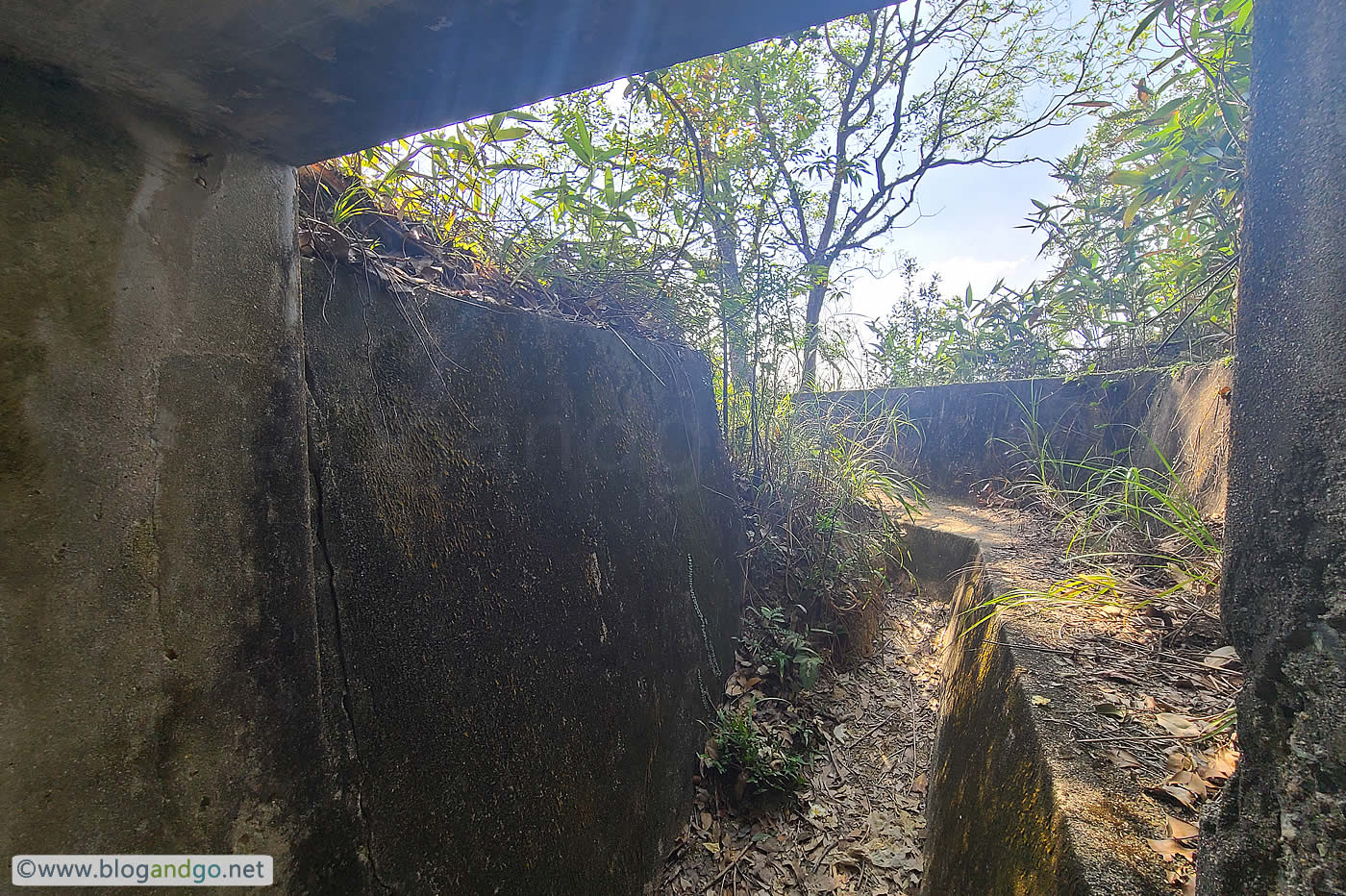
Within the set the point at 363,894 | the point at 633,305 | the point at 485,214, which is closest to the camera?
the point at 363,894

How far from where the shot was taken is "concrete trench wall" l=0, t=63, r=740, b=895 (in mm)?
649

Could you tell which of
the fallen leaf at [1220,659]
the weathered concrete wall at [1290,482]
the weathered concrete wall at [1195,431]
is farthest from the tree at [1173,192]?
the fallen leaf at [1220,659]

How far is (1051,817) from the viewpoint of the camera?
45.3 inches

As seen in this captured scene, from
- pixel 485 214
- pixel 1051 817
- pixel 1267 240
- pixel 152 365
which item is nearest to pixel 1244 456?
pixel 1267 240

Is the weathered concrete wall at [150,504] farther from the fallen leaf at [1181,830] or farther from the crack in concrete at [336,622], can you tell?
the fallen leaf at [1181,830]

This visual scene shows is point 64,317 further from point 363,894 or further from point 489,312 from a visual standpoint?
point 363,894

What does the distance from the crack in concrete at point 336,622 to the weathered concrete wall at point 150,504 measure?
5 centimetres

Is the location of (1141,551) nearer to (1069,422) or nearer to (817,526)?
(817,526)

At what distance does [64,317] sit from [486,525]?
0.94 m

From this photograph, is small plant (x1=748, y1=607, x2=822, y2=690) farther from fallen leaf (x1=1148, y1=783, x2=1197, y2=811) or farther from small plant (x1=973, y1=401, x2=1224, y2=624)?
fallen leaf (x1=1148, y1=783, x2=1197, y2=811)

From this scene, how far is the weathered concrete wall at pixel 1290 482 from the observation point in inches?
26.3

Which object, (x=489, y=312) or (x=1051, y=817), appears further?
(x=489, y=312)

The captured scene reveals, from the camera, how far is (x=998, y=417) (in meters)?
5.48

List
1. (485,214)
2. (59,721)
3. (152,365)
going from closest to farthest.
Result: (59,721) < (152,365) < (485,214)
